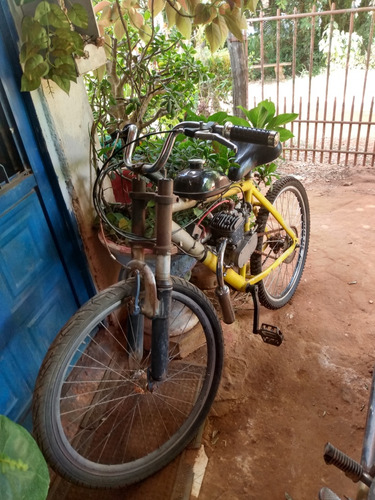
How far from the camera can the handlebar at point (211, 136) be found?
4.27ft

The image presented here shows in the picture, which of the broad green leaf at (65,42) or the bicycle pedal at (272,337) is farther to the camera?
the bicycle pedal at (272,337)

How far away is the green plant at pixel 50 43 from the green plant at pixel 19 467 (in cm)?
132

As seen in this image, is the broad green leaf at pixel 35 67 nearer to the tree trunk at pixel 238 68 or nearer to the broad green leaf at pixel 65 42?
the broad green leaf at pixel 65 42

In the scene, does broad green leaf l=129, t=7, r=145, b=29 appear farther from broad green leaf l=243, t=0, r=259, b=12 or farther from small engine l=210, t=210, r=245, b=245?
small engine l=210, t=210, r=245, b=245

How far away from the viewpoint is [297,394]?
2.05 metres

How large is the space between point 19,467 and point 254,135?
117cm

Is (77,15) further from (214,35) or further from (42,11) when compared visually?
(214,35)

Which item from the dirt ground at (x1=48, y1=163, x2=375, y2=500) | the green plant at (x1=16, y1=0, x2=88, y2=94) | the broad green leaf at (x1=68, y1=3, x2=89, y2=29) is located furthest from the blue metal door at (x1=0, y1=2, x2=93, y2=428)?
the dirt ground at (x1=48, y1=163, x2=375, y2=500)

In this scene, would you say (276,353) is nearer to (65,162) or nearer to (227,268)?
(227,268)

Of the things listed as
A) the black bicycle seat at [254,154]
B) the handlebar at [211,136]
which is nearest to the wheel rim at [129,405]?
the handlebar at [211,136]

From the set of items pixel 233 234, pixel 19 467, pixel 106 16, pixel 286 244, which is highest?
pixel 106 16

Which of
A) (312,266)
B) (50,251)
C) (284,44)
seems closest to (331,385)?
(312,266)

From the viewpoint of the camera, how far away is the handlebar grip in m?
1.31

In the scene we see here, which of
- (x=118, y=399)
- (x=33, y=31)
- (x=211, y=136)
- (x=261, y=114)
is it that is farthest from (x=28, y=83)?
(x=118, y=399)
